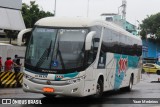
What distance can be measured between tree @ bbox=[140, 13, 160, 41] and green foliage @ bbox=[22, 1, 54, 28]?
37.9 m

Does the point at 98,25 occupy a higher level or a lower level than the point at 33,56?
higher

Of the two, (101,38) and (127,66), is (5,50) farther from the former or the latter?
(101,38)

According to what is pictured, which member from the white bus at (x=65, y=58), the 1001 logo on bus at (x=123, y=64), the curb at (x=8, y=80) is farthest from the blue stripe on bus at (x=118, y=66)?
the curb at (x=8, y=80)

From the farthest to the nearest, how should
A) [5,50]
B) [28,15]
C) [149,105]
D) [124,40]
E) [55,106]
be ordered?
1. [28,15]
2. [5,50]
3. [124,40]
4. [149,105]
5. [55,106]

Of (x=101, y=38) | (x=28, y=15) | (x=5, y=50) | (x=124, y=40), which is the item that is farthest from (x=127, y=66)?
(x=28, y=15)

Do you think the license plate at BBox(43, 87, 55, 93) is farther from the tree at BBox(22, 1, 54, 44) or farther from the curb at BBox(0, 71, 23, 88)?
the tree at BBox(22, 1, 54, 44)

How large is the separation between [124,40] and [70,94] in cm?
717

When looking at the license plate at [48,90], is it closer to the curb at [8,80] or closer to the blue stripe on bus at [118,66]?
the blue stripe on bus at [118,66]

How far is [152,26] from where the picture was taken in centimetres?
8969

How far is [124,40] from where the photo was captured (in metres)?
20.1

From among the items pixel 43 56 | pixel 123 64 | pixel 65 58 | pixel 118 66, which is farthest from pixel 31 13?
pixel 65 58

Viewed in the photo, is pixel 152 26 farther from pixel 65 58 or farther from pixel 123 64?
pixel 65 58

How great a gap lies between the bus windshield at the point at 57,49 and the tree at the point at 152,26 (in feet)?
250

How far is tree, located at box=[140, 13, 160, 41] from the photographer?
294ft
